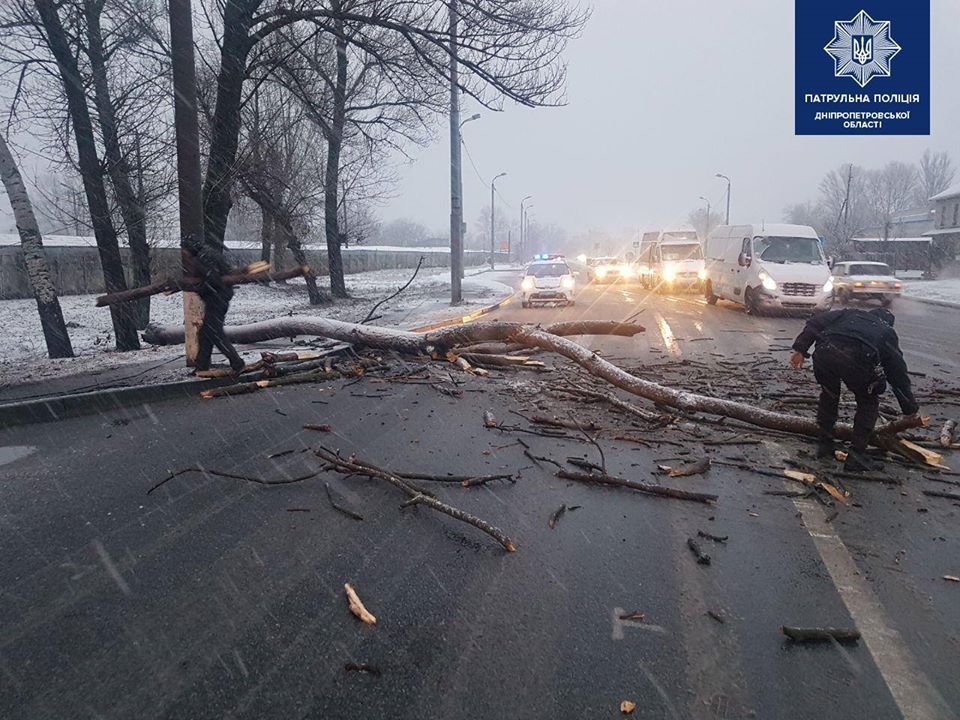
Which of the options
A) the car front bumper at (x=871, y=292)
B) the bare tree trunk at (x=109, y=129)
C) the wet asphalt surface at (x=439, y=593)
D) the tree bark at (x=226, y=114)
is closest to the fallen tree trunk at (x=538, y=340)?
the wet asphalt surface at (x=439, y=593)

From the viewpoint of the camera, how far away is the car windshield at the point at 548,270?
19469 millimetres

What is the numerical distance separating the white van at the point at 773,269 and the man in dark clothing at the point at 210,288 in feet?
42.3

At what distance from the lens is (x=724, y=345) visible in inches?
427

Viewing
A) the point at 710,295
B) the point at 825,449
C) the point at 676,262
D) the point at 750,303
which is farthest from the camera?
the point at 676,262

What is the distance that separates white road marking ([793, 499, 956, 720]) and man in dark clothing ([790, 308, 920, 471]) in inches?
56.0

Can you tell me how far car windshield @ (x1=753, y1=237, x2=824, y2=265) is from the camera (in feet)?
52.9

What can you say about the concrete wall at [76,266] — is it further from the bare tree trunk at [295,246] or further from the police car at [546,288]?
the police car at [546,288]

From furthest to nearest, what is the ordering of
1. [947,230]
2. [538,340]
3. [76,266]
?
[947,230] → [76,266] → [538,340]

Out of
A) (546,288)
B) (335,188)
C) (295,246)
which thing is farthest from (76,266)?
(546,288)

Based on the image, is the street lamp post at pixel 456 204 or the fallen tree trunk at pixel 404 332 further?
the street lamp post at pixel 456 204

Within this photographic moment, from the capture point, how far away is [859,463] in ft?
15.2

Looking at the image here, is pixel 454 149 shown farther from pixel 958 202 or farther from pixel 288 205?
pixel 958 202

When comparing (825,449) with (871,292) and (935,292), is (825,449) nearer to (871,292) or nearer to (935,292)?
(871,292)

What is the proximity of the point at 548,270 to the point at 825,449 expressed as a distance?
15358mm
